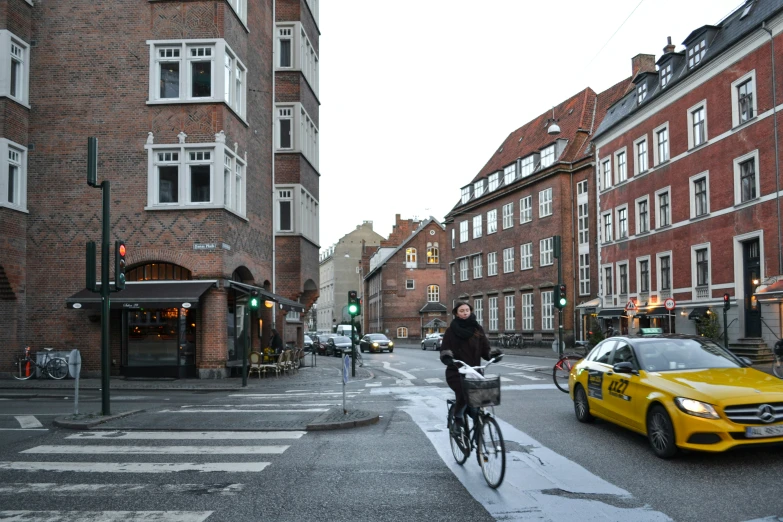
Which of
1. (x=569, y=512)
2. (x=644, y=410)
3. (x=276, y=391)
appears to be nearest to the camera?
(x=569, y=512)

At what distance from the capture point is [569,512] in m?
5.88

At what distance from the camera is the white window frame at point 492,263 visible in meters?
56.8

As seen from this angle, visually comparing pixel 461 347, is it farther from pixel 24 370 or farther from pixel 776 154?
pixel 776 154

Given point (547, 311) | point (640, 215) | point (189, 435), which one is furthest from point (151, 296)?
point (547, 311)

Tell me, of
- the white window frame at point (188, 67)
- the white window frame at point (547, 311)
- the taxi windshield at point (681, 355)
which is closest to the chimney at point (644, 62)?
the white window frame at point (547, 311)

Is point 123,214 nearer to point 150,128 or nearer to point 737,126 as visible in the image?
point 150,128

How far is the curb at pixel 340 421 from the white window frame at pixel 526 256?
40183 mm

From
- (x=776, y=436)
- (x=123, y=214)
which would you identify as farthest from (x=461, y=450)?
(x=123, y=214)

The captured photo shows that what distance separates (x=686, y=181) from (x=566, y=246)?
50.9 ft

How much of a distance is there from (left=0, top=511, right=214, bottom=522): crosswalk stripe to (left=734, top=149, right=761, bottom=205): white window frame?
25.3 m

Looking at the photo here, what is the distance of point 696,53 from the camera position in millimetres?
30672

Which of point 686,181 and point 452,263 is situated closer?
point 686,181

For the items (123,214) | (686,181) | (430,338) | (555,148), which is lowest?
(430,338)

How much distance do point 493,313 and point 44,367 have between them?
40347 millimetres
